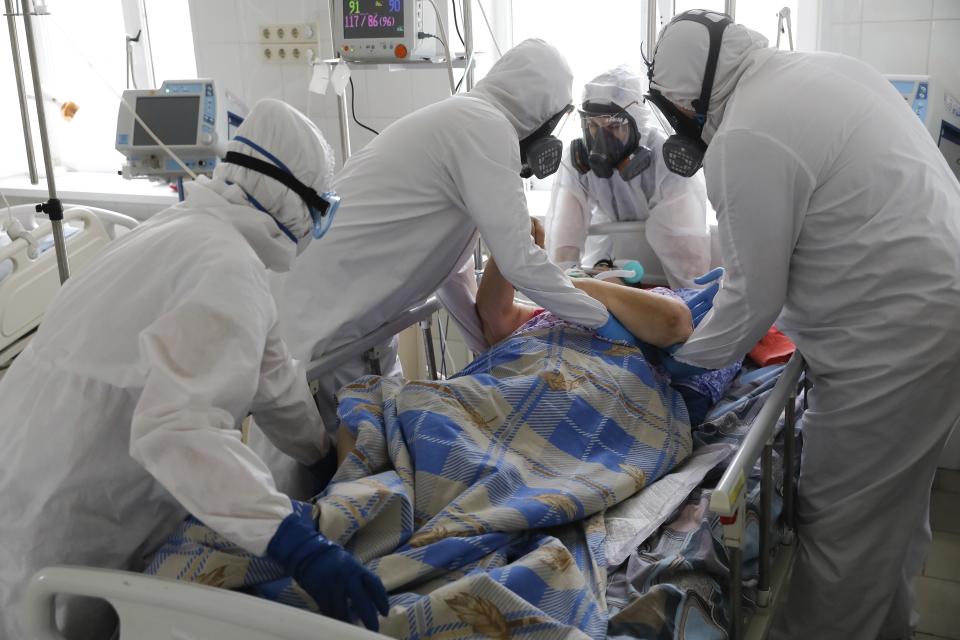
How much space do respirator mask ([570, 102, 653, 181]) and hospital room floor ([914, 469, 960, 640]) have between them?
151 cm

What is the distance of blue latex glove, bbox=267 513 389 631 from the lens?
1212mm

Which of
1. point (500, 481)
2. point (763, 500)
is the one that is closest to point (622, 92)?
point (763, 500)

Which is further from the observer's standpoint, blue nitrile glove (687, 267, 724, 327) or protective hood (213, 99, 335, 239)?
blue nitrile glove (687, 267, 724, 327)

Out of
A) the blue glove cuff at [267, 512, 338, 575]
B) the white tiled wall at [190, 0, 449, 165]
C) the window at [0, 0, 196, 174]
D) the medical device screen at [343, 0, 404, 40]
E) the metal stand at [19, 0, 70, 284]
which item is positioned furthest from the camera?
the window at [0, 0, 196, 174]

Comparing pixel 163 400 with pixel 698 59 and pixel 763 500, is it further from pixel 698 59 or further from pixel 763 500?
→ pixel 698 59

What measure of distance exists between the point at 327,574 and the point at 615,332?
3.47 ft

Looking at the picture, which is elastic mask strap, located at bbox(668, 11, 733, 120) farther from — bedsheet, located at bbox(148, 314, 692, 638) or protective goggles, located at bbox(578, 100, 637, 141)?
protective goggles, located at bbox(578, 100, 637, 141)

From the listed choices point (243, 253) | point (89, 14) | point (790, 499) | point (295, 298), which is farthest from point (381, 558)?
point (89, 14)

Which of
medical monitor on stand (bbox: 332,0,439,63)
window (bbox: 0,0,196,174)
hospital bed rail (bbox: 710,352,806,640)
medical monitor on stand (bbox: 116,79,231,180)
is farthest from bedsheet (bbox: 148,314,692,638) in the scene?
window (bbox: 0,0,196,174)

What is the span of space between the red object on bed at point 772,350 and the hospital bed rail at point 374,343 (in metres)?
0.88

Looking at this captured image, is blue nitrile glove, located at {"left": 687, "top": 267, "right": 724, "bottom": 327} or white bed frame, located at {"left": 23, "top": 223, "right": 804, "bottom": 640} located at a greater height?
blue nitrile glove, located at {"left": 687, "top": 267, "right": 724, "bottom": 327}

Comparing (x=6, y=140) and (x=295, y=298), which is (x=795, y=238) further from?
(x=6, y=140)

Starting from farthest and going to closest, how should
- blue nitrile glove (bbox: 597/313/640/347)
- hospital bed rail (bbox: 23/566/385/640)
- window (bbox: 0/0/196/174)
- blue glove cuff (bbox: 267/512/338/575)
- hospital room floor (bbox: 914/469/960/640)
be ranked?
1. window (bbox: 0/0/196/174)
2. hospital room floor (bbox: 914/469/960/640)
3. blue nitrile glove (bbox: 597/313/640/347)
4. blue glove cuff (bbox: 267/512/338/575)
5. hospital bed rail (bbox: 23/566/385/640)

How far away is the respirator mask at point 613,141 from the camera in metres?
2.82
